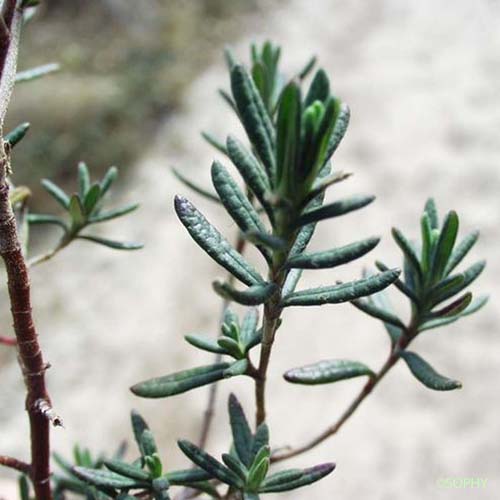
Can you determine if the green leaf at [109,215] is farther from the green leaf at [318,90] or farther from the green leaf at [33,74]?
the green leaf at [318,90]

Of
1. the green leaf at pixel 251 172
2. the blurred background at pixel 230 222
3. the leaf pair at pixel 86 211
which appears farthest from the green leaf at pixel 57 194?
the blurred background at pixel 230 222

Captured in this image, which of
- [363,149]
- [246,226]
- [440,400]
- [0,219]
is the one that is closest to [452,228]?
[246,226]

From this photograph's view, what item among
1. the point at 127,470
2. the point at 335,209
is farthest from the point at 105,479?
the point at 335,209

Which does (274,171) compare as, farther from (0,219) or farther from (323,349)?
→ (323,349)

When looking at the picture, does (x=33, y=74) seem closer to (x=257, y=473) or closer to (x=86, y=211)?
(x=86, y=211)

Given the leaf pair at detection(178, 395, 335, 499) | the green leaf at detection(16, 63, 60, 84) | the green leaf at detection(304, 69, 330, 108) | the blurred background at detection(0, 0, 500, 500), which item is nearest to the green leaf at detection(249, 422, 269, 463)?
the leaf pair at detection(178, 395, 335, 499)
